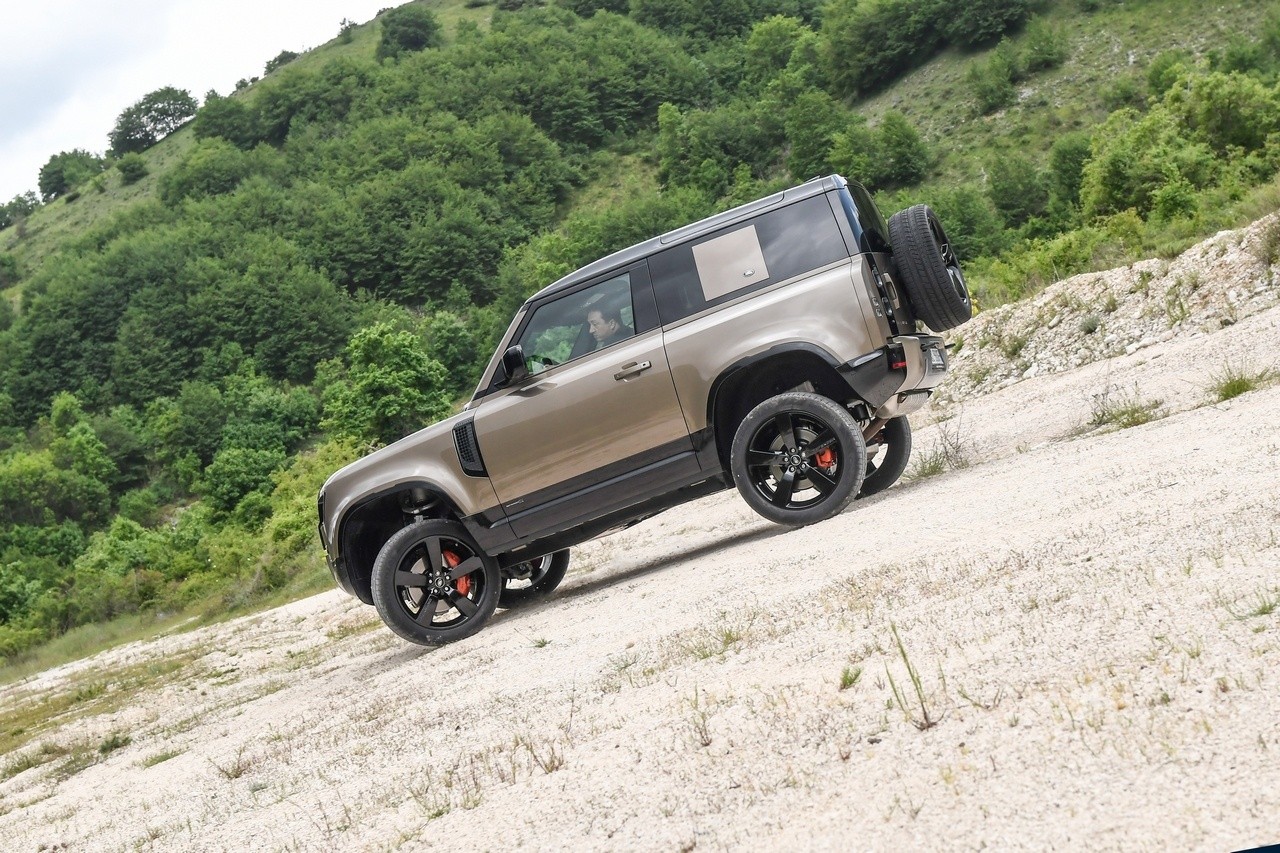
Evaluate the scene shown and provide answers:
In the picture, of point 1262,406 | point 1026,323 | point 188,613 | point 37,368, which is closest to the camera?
point 1262,406

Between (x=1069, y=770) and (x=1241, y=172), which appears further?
(x=1241, y=172)

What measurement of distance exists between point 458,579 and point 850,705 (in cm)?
564

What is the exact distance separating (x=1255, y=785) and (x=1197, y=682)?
657 millimetres

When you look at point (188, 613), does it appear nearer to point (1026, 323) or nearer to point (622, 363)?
point (1026, 323)

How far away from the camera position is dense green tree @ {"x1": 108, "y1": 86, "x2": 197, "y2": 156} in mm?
194250

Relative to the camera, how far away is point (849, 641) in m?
4.79

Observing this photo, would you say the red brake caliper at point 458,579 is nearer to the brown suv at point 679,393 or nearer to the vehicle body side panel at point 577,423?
the brown suv at point 679,393

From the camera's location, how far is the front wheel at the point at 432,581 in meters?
8.86

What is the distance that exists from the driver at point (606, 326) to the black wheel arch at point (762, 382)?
0.88 metres

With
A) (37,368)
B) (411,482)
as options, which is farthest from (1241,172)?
(37,368)

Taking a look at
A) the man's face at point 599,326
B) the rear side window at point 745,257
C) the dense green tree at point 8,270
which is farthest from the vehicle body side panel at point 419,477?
the dense green tree at point 8,270

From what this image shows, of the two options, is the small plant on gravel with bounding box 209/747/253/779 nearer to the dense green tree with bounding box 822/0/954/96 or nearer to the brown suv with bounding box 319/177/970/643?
the brown suv with bounding box 319/177/970/643

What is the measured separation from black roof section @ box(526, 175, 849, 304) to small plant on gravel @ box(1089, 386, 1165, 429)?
328cm

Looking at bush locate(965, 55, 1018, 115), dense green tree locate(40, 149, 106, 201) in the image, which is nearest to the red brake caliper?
bush locate(965, 55, 1018, 115)
